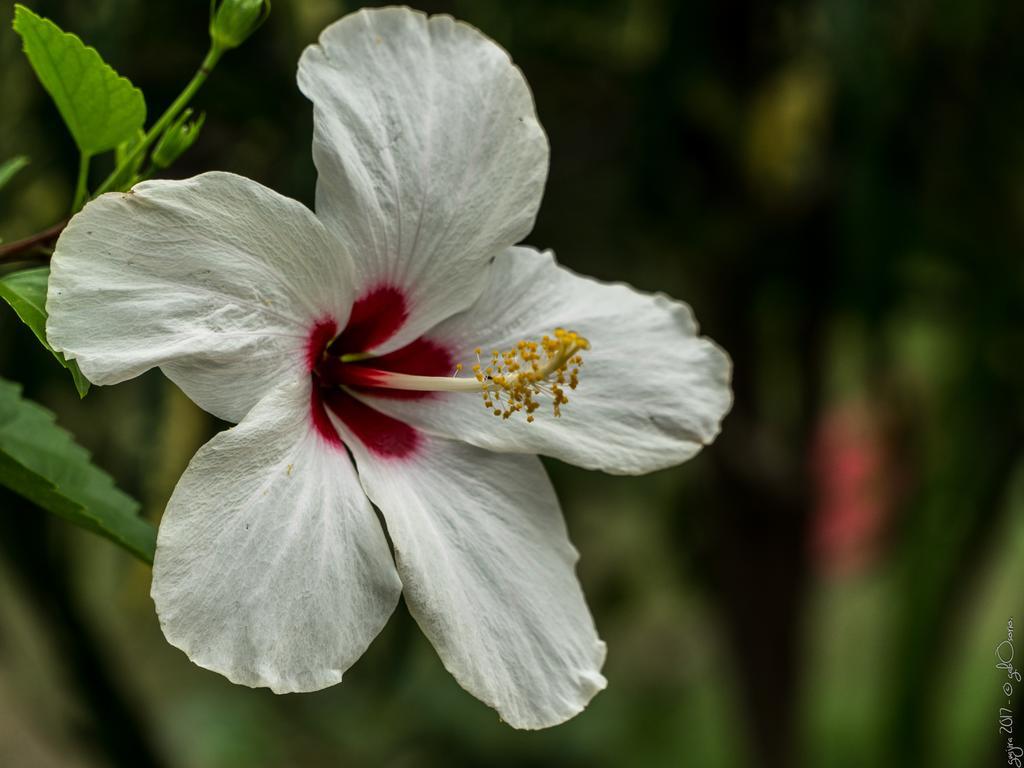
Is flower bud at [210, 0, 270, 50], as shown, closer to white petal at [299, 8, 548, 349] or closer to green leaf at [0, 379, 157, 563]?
white petal at [299, 8, 548, 349]

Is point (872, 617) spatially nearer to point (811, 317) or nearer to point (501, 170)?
point (811, 317)

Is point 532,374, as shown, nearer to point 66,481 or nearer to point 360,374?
point 360,374

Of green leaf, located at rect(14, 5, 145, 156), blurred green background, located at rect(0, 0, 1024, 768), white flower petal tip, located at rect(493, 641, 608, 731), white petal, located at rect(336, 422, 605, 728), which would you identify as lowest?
blurred green background, located at rect(0, 0, 1024, 768)

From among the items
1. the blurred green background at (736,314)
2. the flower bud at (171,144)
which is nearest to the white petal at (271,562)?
the flower bud at (171,144)

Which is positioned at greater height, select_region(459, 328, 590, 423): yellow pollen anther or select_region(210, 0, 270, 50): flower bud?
select_region(210, 0, 270, 50): flower bud

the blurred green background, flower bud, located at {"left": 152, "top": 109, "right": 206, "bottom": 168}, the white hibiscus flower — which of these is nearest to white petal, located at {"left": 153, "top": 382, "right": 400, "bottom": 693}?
the white hibiscus flower

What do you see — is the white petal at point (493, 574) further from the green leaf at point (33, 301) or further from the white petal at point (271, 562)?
the green leaf at point (33, 301)

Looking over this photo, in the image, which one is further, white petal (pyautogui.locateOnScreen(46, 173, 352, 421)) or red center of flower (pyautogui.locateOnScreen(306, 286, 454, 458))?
red center of flower (pyautogui.locateOnScreen(306, 286, 454, 458))

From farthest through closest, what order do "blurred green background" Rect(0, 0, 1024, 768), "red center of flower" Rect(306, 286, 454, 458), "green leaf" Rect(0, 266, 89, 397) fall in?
"blurred green background" Rect(0, 0, 1024, 768) < "red center of flower" Rect(306, 286, 454, 458) < "green leaf" Rect(0, 266, 89, 397)

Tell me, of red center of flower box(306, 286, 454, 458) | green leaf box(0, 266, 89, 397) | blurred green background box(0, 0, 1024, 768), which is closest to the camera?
green leaf box(0, 266, 89, 397)
